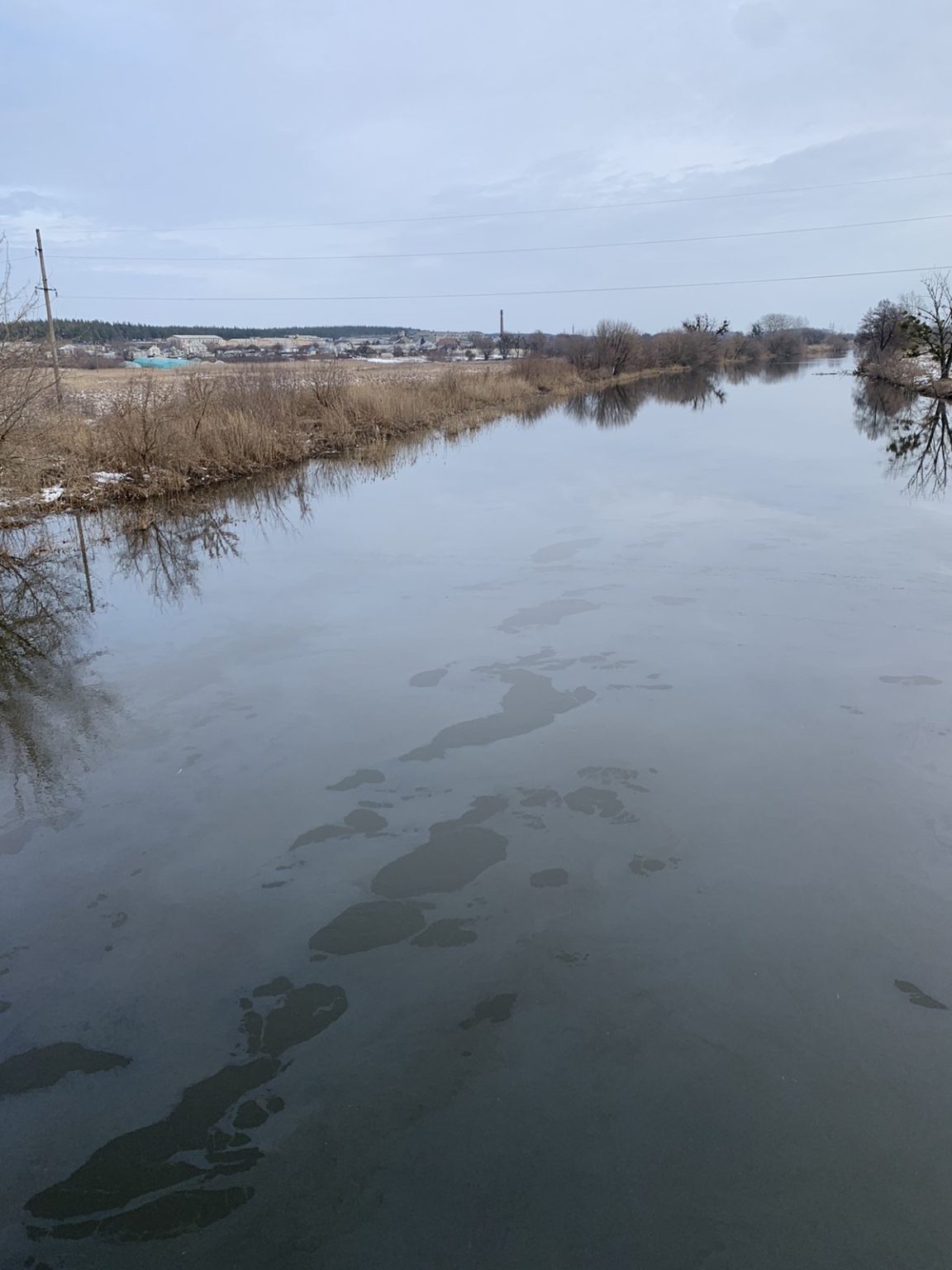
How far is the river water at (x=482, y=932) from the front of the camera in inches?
85.4

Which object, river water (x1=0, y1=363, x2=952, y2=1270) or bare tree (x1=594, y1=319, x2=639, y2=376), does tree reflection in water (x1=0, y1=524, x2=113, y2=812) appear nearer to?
river water (x1=0, y1=363, x2=952, y2=1270)

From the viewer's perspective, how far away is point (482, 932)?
3.17 metres

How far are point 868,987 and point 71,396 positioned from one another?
18609 mm

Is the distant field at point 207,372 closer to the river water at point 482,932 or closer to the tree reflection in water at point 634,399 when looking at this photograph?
the tree reflection in water at point 634,399

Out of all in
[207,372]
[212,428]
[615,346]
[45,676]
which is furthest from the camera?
[615,346]

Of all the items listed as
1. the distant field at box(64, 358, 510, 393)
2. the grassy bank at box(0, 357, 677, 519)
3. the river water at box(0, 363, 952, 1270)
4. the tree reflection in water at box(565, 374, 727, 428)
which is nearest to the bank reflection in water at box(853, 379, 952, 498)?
the tree reflection in water at box(565, 374, 727, 428)

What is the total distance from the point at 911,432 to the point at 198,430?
50.6ft

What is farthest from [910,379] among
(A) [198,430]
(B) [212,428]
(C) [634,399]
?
(A) [198,430]

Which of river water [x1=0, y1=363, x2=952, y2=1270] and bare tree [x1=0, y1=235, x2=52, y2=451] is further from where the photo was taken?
bare tree [x1=0, y1=235, x2=52, y2=451]

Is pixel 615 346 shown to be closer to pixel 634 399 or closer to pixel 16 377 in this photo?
pixel 634 399

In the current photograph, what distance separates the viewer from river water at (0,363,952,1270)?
2.17 m

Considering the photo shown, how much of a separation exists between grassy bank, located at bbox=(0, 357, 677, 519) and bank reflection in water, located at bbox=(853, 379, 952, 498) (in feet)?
32.5

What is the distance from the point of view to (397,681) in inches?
218

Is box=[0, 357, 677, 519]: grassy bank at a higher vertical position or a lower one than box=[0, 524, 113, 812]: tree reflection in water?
higher
